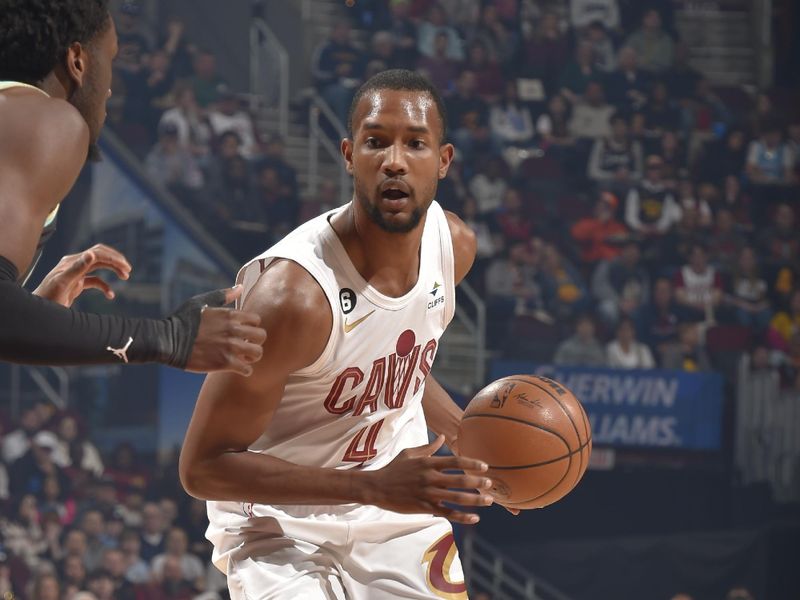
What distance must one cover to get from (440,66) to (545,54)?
97 cm

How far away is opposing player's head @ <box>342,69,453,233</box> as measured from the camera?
274cm

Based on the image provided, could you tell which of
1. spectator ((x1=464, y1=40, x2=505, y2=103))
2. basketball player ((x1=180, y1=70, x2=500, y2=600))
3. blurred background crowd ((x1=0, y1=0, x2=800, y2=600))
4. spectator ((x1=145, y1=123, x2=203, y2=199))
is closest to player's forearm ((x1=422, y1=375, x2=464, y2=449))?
basketball player ((x1=180, y1=70, x2=500, y2=600))

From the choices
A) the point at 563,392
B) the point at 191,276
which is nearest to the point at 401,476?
the point at 563,392

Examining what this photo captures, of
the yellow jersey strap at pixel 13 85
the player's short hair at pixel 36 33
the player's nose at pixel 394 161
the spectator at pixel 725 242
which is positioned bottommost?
the spectator at pixel 725 242

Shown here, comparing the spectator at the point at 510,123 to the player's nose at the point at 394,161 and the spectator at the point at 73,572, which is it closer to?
the spectator at the point at 73,572

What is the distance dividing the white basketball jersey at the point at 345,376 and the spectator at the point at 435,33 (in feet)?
23.2

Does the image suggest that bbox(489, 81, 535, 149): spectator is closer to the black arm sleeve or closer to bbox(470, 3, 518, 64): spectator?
bbox(470, 3, 518, 64): spectator

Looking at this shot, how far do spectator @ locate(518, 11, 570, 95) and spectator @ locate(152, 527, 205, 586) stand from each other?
5046 millimetres

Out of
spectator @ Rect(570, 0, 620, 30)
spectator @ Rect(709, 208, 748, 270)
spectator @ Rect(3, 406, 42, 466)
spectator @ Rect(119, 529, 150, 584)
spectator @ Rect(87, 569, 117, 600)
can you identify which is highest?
spectator @ Rect(570, 0, 620, 30)

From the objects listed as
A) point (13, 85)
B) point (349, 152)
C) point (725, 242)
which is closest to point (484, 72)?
point (725, 242)

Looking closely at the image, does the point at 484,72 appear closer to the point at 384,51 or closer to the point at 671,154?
the point at 384,51

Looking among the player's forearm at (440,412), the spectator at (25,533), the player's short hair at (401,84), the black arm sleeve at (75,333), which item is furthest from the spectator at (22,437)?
the black arm sleeve at (75,333)

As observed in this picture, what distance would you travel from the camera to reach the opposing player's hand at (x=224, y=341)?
201cm

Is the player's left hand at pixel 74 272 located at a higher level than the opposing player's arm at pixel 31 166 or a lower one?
lower
